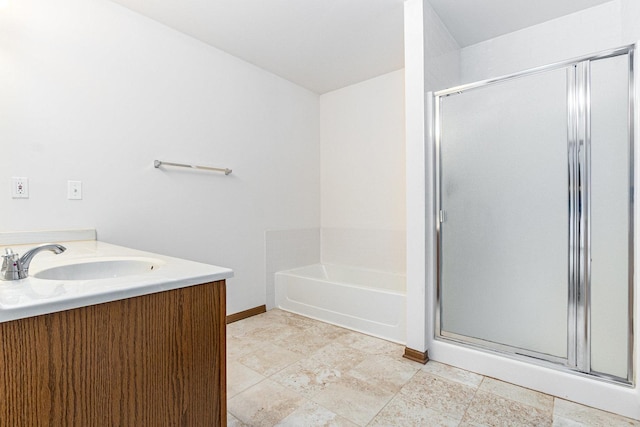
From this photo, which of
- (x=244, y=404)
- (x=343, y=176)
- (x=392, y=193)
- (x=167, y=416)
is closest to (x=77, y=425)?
(x=167, y=416)

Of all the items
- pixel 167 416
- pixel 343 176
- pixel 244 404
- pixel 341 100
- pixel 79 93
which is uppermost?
pixel 341 100

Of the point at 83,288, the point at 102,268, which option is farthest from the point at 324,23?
the point at 83,288

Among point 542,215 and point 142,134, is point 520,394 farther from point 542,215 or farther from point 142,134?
point 142,134

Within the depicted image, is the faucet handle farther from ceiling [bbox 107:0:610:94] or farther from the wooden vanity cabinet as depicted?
ceiling [bbox 107:0:610:94]

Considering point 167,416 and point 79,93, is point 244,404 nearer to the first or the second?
point 167,416

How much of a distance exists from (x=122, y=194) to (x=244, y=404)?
1.43m

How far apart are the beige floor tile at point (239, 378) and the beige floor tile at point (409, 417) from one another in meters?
0.68

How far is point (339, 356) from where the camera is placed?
2039mm

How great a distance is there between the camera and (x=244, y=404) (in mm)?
1541

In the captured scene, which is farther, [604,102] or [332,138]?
[332,138]

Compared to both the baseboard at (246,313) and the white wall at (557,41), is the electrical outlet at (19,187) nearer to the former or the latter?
the baseboard at (246,313)

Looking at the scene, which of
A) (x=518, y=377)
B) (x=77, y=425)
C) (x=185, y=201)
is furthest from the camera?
(x=185, y=201)

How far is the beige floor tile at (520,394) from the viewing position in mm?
1507

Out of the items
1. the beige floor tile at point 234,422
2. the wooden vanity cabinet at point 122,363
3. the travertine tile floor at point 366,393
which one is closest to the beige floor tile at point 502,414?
the travertine tile floor at point 366,393
